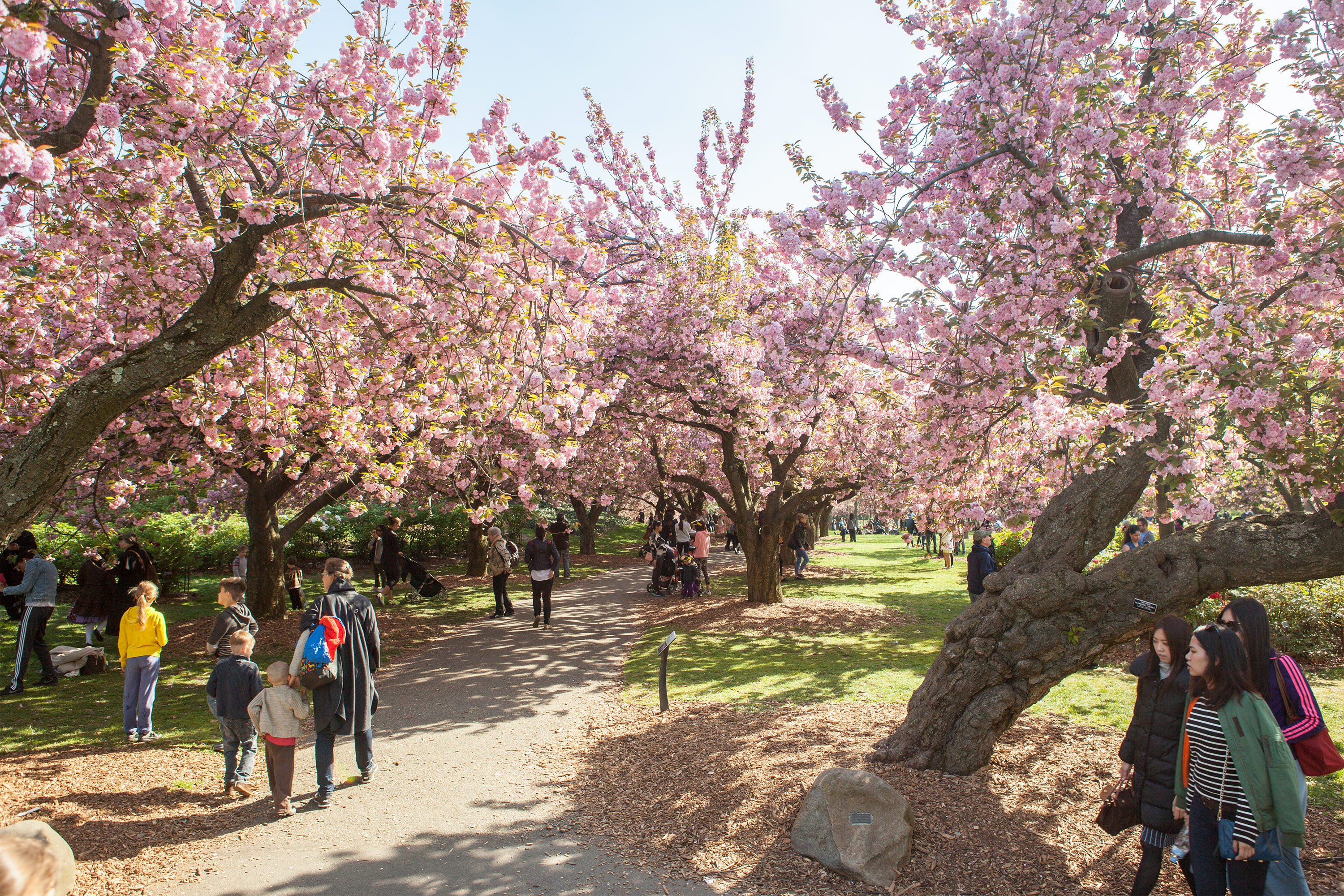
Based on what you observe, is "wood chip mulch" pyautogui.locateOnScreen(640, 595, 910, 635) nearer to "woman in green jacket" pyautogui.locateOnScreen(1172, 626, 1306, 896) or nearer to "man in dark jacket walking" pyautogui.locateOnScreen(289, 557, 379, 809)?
"man in dark jacket walking" pyautogui.locateOnScreen(289, 557, 379, 809)

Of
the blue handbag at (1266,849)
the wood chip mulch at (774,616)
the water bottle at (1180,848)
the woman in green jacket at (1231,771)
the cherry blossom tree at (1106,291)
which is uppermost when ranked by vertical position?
the cherry blossom tree at (1106,291)

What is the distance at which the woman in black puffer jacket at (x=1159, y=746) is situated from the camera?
12.0 feet

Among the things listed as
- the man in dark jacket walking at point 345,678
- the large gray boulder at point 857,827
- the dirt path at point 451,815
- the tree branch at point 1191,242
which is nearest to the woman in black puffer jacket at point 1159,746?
the large gray boulder at point 857,827

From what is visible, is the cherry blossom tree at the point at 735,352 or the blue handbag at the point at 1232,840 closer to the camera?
the blue handbag at the point at 1232,840

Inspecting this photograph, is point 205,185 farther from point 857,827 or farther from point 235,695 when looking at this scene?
point 857,827

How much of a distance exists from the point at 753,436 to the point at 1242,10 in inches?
333

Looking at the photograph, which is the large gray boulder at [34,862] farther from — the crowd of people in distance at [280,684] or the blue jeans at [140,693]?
the blue jeans at [140,693]

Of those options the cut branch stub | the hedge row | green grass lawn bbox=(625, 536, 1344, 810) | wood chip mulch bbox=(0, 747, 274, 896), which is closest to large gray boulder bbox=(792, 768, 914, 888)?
green grass lawn bbox=(625, 536, 1344, 810)

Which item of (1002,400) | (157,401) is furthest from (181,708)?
(1002,400)

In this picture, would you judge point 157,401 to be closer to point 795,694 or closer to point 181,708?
point 181,708

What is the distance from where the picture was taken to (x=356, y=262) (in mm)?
6090

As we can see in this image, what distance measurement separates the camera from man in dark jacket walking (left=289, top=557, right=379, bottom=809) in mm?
5266

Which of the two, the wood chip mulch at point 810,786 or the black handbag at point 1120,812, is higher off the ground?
the black handbag at point 1120,812

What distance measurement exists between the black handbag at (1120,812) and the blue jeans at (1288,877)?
2.29 ft
